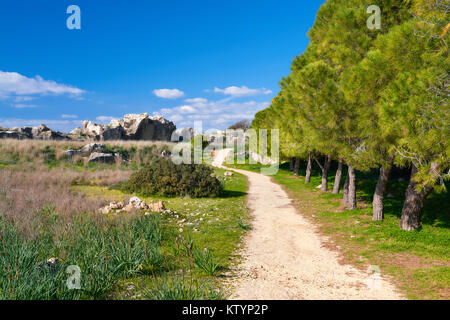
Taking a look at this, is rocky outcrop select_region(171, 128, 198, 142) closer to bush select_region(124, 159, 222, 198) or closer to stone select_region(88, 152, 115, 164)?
stone select_region(88, 152, 115, 164)

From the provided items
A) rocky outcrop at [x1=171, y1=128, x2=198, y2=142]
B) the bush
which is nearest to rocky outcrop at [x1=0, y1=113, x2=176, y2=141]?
rocky outcrop at [x1=171, y1=128, x2=198, y2=142]

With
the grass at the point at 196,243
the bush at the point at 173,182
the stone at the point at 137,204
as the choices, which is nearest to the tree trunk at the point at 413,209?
the grass at the point at 196,243

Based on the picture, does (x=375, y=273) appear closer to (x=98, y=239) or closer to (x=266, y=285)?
(x=266, y=285)

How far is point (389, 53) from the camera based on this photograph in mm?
8461

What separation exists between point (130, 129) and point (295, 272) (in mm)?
55120

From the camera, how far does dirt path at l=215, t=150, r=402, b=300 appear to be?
5.37 m

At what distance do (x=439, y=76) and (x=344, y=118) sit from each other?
13.2 feet

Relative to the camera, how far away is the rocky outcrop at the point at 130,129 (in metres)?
52.2

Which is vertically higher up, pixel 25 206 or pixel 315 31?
pixel 315 31

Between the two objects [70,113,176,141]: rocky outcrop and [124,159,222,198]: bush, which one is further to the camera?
[70,113,176,141]: rocky outcrop

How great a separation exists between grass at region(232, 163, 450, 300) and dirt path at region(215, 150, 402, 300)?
20.4 inches

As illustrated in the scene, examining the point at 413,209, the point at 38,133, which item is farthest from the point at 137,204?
the point at 38,133

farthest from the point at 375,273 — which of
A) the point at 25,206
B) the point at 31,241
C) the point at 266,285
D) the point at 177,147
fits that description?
the point at 177,147
